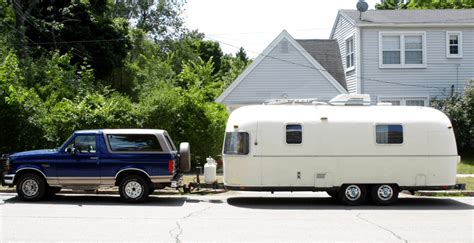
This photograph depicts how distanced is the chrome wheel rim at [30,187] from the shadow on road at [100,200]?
281 millimetres

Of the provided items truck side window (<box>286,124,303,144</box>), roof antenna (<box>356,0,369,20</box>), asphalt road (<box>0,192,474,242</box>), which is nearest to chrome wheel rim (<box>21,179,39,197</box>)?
asphalt road (<box>0,192,474,242</box>)

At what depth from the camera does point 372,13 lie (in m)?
28.4

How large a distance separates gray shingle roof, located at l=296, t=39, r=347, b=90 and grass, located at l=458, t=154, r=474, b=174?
666 centimetres

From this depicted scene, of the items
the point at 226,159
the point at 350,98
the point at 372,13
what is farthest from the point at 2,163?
the point at 372,13

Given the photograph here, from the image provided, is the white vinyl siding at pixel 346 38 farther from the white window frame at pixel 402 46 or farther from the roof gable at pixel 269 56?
the white window frame at pixel 402 46

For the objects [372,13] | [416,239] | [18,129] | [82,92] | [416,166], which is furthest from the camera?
[372,13]

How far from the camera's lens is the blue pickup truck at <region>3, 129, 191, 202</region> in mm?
14250

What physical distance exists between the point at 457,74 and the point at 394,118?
1395 centimetres

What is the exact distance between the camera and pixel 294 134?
1421 centimetres

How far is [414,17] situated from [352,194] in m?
16.0

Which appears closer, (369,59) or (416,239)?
(416,239)

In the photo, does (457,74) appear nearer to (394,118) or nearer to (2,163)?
(394,118)

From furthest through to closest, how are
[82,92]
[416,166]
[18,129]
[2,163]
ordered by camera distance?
[82,92] < [18,129] < [2,163] < [416,166]

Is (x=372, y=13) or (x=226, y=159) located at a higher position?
(x=372, y=13)
